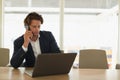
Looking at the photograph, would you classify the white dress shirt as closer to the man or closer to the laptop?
the man

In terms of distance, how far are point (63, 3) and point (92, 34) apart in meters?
0.93

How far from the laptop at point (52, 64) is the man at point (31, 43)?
0.35 meters

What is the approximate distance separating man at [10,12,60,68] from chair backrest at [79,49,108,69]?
0.53 m

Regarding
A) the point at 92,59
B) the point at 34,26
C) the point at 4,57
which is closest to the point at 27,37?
the point at 34,26

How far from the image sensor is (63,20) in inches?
168

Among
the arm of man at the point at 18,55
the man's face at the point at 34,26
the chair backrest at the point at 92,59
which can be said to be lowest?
the chair backrest at the point at 92,59

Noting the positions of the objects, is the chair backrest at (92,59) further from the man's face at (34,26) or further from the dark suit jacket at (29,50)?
the man's face at (34,26)

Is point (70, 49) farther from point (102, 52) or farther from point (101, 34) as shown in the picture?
point (102, 52)

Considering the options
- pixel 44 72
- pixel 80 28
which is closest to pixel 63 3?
pixel 80 28

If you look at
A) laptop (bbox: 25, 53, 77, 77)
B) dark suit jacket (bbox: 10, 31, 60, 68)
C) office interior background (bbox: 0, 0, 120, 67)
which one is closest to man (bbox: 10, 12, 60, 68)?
dark suit jacket (bbox: 10, 31, 60, 68)

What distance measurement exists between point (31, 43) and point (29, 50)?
0.08 metres

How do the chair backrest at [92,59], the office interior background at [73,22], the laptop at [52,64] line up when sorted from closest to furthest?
the laptop at [52,64] → the chair backrest at [92,59] → the office interior background at [73,22]

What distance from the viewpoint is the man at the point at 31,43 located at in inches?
81.7

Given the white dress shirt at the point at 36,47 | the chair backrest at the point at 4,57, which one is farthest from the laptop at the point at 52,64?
the chair backrest at the point at 4,57
